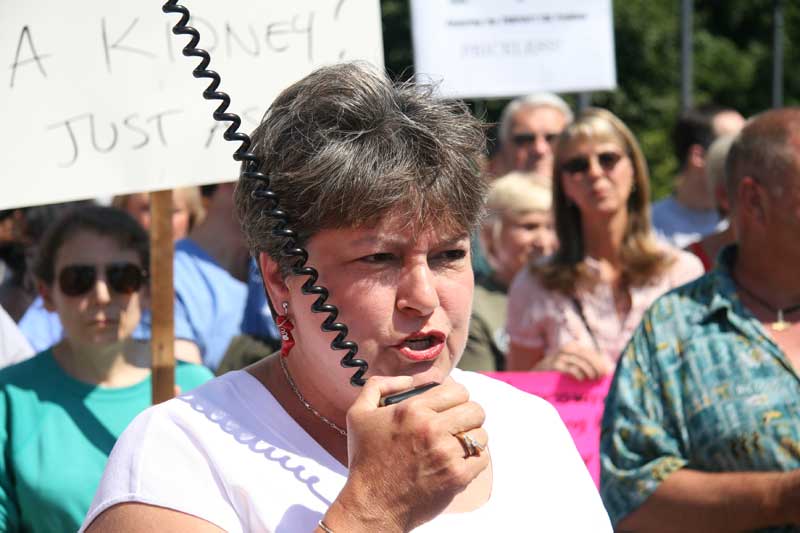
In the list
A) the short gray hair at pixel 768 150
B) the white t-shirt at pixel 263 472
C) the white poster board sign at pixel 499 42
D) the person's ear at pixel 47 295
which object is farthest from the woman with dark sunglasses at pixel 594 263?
the white t-shirt at pixel 263 472

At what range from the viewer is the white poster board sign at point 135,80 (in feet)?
10.2

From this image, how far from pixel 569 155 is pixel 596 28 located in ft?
4.76

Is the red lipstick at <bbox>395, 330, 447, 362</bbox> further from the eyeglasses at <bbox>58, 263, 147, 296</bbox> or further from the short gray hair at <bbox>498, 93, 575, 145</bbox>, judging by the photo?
the short gray hair at <bbox>498, 93, 575, 145</bbox>

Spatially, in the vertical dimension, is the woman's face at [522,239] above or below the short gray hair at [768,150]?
below

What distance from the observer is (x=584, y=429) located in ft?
13.2

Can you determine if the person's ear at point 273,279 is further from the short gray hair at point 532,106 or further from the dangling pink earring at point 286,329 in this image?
the short gray hair at point 532,106

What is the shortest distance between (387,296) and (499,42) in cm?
413

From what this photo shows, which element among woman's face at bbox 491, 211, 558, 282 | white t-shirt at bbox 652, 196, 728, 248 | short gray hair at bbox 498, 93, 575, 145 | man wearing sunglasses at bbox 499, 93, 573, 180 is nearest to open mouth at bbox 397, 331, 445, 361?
woman's face at bbox 491, 211, 558, 282

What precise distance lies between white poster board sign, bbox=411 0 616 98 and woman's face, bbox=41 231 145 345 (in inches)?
97.0

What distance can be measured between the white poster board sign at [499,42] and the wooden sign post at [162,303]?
8.88ft

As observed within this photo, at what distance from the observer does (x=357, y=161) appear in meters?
2.14

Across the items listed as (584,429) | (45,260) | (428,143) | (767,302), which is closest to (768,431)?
(767,302)

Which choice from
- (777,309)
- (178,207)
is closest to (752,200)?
(777,309)

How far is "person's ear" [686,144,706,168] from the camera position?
7.27 meters
